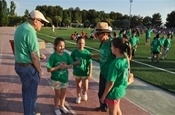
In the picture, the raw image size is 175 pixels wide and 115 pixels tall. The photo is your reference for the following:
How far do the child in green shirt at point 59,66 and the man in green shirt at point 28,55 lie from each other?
88cm

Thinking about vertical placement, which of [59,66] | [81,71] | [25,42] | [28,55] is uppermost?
[25,42]

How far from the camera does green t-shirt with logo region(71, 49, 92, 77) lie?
21.1 feet

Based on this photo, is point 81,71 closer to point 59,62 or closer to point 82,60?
point 82,60

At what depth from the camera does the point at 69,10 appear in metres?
121

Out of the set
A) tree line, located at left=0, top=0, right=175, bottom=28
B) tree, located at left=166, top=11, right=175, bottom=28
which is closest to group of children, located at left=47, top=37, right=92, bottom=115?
tree line, located at left=0, top=0, right=175, bottom=28

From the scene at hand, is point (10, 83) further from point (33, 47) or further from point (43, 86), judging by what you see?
point (33, 47)

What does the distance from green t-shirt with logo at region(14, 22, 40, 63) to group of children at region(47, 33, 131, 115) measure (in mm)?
1045

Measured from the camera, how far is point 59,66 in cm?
575

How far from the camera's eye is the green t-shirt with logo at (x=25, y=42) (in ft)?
15.0

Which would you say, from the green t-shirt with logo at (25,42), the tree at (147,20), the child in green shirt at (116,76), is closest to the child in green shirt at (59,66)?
the green t-shirt with logo at (25,42)

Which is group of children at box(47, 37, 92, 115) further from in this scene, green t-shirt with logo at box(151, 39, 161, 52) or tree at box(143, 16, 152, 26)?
tree at box(143, 16, 152, 26)

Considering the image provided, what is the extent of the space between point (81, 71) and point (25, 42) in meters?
2.27

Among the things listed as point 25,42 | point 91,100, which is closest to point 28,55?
point 25,42

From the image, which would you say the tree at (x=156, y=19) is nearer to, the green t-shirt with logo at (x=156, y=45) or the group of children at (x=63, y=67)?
the green t-shirt with logo at (x=156, y=45)
